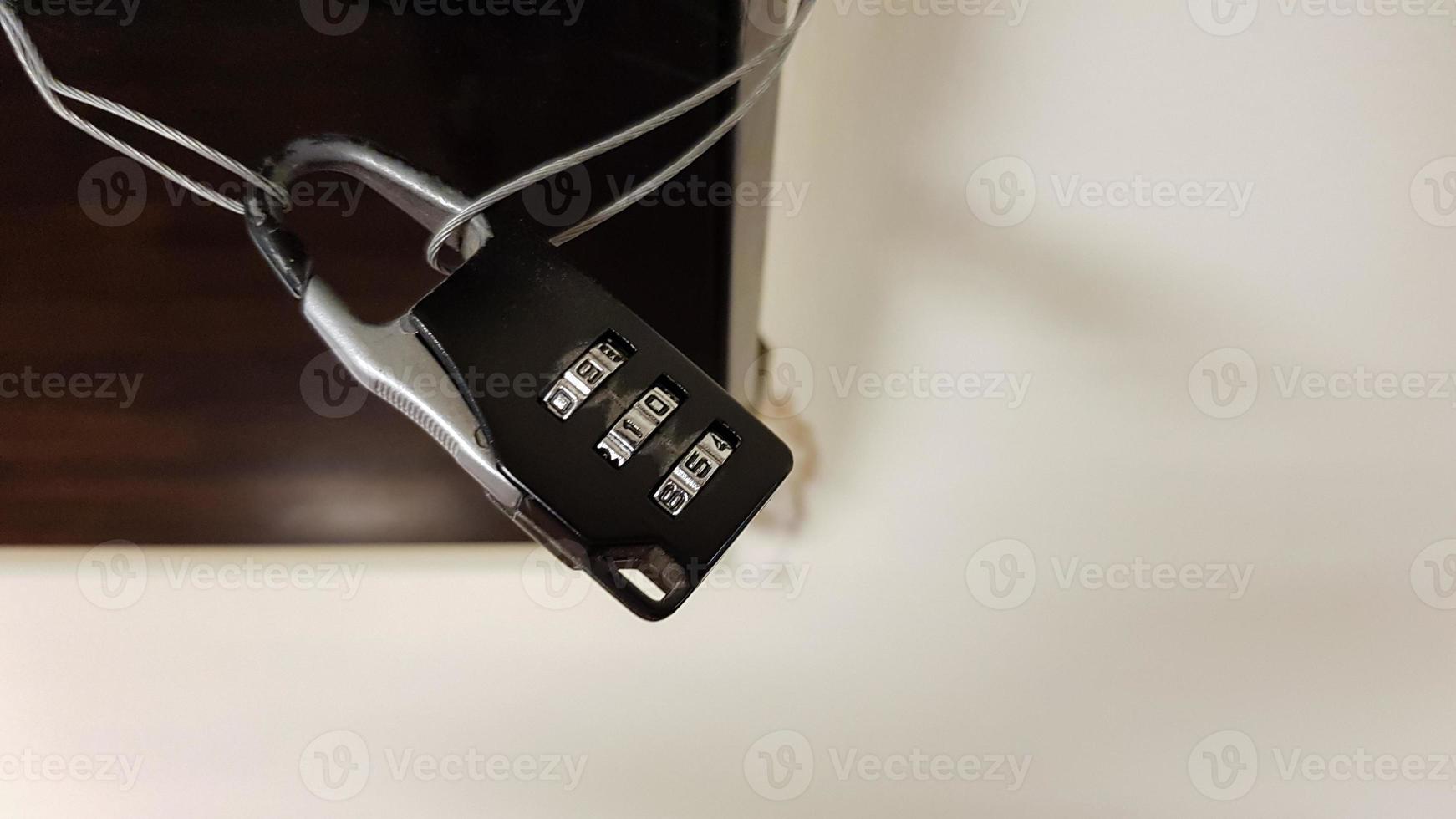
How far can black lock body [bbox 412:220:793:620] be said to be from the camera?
1.13 ft

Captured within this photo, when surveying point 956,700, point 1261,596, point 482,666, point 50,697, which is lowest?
point 50,697

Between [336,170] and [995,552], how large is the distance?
50 centimetres

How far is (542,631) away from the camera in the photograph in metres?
0.66

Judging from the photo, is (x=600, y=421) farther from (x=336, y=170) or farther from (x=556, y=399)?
(x=336, y=170)

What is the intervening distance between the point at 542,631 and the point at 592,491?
356 mm

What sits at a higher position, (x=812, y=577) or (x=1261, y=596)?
(x=1261, y=596)

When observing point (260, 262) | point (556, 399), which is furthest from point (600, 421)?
point (260, 262)

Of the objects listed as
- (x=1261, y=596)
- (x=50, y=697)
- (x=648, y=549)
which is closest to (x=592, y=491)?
(x=648, y=549)

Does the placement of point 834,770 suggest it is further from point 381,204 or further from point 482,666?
point 381,204

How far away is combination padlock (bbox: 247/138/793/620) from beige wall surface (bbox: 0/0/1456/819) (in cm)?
22

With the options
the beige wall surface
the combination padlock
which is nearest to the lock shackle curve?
the combination padlock

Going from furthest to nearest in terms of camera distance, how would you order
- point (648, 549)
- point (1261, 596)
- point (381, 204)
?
point (1261, 596) < point (381, 204) < point (648, 549)

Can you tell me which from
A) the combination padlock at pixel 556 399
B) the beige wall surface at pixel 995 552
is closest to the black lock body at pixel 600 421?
the combination padlock at pixel 556 399

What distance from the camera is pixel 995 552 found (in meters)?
0.63
